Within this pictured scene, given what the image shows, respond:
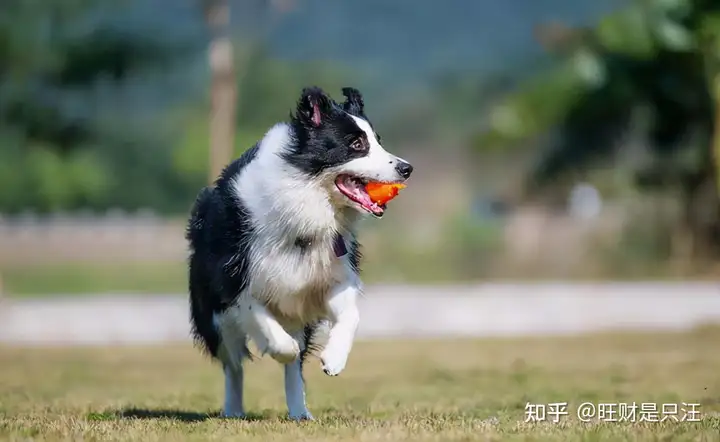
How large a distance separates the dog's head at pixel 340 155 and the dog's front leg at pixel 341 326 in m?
0.59

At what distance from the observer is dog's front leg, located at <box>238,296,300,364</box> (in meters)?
7.77

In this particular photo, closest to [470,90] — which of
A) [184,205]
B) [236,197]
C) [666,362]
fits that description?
[184,205]

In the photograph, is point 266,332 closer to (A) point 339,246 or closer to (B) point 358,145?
(A) point 339,246

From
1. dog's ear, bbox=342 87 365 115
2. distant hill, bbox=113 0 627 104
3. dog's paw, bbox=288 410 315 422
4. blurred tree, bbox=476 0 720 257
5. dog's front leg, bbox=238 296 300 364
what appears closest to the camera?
dog's front leg, bbox=238 296 300 364

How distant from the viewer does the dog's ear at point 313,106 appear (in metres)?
7.68

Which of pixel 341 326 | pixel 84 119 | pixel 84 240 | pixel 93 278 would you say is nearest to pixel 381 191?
pixel 341 326

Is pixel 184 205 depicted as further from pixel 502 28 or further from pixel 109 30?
pixel 502 28

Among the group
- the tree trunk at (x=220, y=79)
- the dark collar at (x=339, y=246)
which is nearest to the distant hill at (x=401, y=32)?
the tree trunk at (x=220, y=79)

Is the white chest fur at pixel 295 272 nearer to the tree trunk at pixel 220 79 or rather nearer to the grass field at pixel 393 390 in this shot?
the grass field at pixel 393 390

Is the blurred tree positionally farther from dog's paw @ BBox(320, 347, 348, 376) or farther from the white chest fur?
dog's paw @ BBox(320, 347, 348, 376)

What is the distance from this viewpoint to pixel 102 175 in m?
39.2

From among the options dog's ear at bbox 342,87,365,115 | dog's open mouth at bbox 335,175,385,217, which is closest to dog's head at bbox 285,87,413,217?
dog's open mouth at bbox 335,175,385,217

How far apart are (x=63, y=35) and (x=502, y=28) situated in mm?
64310

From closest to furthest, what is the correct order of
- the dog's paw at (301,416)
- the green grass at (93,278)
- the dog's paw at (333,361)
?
the dog's paw at (333,361) < the dog's paw at (301,416) < the green grass at (93,278)
